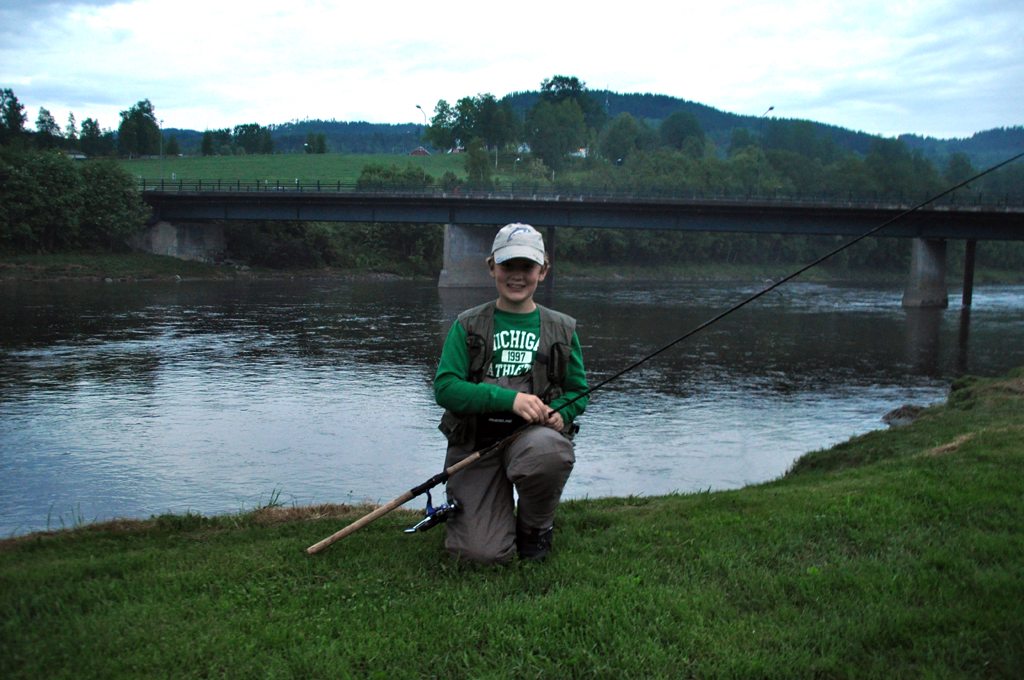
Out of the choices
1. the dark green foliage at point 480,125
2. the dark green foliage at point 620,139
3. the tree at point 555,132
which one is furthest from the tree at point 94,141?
the dark green foliage at point 620,139

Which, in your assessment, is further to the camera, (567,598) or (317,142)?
(317,142)

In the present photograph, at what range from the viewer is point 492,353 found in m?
5.50

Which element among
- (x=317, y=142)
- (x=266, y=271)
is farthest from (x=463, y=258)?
(x=317, y=142)

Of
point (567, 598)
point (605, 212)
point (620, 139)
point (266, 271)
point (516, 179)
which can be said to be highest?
point (620, 139)

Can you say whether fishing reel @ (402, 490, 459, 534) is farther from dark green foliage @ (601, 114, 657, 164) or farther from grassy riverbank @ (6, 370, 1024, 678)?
dark green foliage @ (601, 114, 657, 164)

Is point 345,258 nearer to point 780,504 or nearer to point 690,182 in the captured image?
point 690,182

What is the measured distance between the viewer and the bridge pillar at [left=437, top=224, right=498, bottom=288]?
2527 inches

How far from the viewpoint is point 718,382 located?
23.1 m

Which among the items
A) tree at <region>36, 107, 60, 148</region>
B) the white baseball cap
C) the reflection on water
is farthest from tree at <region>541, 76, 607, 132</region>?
the white baseball cap

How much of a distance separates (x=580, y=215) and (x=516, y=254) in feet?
177

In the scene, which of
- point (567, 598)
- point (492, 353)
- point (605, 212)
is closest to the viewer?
point (567, 598)

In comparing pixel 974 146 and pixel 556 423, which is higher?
Result: pixel 974 146

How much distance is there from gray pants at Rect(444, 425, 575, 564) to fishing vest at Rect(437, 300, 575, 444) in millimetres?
167

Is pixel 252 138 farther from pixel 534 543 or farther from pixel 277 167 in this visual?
pixel 534 543
